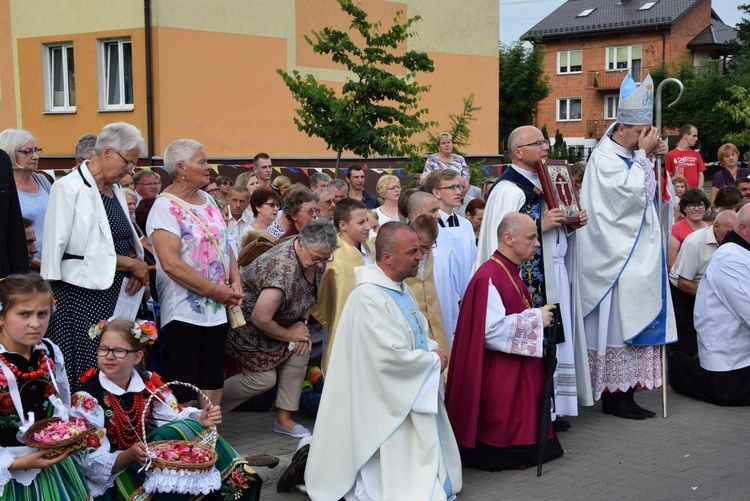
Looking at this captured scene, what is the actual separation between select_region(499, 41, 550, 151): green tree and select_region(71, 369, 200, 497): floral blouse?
36939 mm

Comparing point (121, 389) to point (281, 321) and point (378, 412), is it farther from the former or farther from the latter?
point (281, 321)

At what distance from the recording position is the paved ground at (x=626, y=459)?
19.5 ft

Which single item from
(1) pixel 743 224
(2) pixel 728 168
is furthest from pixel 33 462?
(2) pixel 728 168

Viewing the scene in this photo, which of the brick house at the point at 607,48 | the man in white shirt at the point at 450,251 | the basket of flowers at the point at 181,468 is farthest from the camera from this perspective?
the brick house at the point at 607,48

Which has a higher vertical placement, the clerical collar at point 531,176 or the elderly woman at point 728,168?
the elderly woman at point 728,168

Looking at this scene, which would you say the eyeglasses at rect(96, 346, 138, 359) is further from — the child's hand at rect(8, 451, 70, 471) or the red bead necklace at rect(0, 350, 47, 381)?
the child's hand at rect(8, 451, 70, 471)

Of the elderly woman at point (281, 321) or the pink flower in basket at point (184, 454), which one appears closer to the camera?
the pink flower in basket at point (184, 454)

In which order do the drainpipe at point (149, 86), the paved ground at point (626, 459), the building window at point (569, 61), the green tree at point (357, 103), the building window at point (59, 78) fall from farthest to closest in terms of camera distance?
the building window at point (569, 61) < the building window at point (59, 78) < the drainpipe at point (149, 86) < the green tree at point (357, 103) < the paved ground at point (626, 459)

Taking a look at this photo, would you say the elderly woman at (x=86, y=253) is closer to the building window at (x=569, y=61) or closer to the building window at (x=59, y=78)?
the building window at (x=59, y=78)

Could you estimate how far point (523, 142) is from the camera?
7359 millimetres

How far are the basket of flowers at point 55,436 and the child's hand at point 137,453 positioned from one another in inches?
13.9

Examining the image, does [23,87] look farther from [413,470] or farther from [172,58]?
[413,470]

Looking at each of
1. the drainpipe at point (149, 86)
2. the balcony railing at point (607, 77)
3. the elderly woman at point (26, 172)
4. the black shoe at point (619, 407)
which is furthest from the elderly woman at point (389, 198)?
the balcony railing at point (607, 77)

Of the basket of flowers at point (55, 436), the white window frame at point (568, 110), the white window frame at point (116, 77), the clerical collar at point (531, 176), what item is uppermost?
the white window frame at point (568, 110)
